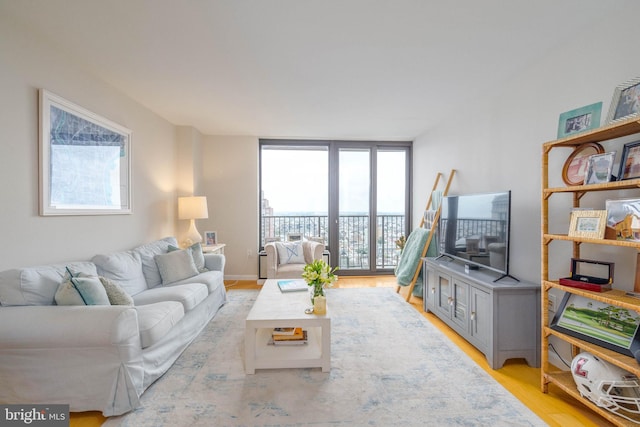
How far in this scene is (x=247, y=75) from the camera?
2.54 meters

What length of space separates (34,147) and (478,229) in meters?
3.76

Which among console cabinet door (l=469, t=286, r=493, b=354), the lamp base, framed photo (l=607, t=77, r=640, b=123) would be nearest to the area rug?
console cabinet door (l=469, t=286, r=493, b=354)

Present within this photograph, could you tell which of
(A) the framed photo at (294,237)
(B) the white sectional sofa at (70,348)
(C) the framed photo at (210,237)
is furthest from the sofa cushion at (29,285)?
(A) the framed photo at (294,237)

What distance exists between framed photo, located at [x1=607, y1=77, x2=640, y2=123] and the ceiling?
58cm

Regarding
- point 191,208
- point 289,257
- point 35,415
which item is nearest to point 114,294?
point 35,415

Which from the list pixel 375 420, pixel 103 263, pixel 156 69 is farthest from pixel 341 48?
pixel 103 263

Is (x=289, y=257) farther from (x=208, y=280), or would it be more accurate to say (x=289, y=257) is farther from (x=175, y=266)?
(x=175, y=266)

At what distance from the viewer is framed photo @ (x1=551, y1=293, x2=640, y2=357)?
4.95 feet

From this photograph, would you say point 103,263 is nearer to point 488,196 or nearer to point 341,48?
point 341,48

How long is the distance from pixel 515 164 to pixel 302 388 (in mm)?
2604

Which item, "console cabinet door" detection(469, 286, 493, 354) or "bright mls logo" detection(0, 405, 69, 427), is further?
"console cabinet door" detection(469, 286, 493, 354)

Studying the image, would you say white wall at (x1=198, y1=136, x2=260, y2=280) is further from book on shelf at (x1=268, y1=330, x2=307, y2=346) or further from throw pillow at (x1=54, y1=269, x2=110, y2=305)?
throw pillow at (x1=54, y1=269, x2=110, y2=305)

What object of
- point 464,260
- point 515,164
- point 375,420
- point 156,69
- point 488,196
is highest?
point 156,69

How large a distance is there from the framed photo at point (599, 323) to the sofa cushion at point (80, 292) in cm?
306
